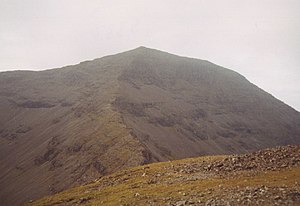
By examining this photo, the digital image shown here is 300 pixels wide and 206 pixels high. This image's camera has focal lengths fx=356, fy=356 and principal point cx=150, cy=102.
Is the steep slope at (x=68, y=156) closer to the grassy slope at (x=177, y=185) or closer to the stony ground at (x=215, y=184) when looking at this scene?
the grassy slope at (x=177, y=185)

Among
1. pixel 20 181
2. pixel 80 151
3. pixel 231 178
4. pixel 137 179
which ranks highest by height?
pixel 231 178

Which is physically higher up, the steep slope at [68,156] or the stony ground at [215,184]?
the stony ground at [215,184]

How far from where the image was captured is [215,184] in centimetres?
3662

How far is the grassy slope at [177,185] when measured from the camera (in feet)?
107

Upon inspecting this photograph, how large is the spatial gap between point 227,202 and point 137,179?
85.4ft

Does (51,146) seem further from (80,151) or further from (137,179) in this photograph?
(137,179)

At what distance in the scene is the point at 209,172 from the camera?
44.1m

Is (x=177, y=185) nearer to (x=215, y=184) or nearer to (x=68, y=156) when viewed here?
(x=215, y=184)

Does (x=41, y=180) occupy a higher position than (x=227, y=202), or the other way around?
(x=227, y=202)

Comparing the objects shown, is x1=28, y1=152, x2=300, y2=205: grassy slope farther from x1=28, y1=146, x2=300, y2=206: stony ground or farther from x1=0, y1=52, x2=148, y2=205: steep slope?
x1=0, y1=52, x2=148, y2=205: steep slope

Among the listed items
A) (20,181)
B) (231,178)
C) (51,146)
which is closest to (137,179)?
(231,178)

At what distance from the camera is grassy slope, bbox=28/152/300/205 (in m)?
32.6

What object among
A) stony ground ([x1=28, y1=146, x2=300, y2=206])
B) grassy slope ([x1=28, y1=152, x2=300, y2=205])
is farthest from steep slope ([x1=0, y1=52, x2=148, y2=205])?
stony ground ([x1=28, y1=146, x2=300, y2=206])

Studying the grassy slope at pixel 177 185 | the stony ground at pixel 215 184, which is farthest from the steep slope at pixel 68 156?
the stony ground at pixel 215 184
